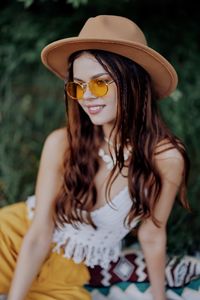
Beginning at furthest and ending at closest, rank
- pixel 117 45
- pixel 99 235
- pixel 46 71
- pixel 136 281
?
pixel 46 71 < pixel 136 281 < pixel 99 235 < pixel 117 45

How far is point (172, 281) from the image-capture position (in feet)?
8.45

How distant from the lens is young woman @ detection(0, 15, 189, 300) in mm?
2020

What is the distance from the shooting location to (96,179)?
229 centimetres

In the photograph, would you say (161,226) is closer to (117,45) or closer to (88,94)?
(88,94)

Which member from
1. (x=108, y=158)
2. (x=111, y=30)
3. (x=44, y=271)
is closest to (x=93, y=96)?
(x=111, y=30)

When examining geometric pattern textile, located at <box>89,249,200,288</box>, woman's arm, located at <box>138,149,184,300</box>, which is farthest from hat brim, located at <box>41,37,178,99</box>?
geometric pattern textile, located at <box>89,249,200,288</box>

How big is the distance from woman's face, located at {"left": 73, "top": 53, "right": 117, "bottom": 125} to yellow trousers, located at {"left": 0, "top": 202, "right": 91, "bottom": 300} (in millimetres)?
695

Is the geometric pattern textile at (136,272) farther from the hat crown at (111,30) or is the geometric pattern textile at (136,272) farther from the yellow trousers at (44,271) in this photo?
the hat crown at (111,30)

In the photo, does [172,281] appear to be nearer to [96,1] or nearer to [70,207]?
[70,207]

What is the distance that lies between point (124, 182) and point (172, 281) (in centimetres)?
61

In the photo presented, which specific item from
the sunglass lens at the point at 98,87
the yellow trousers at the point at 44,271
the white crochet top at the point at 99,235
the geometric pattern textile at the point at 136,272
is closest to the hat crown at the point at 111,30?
the sunglass lens at the point at 98,87

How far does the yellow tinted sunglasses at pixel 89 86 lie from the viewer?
1.95m

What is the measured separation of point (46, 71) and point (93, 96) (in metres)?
1.84

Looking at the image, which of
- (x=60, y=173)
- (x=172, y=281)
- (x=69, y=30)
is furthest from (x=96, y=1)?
(x=172, y=281)
